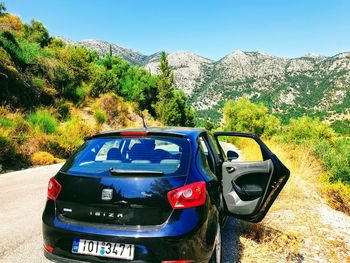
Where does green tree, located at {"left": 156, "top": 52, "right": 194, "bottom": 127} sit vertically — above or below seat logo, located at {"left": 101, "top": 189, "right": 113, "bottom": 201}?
below

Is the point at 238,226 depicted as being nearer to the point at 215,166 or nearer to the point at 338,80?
the point at 215,166

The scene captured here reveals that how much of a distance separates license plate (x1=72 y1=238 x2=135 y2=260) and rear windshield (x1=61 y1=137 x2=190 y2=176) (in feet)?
1.91

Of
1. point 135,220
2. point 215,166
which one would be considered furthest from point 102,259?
point 215,166

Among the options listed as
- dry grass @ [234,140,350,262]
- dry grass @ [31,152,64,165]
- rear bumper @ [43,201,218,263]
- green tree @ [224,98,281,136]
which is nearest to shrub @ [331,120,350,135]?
green tree @ [224,98,281,136]

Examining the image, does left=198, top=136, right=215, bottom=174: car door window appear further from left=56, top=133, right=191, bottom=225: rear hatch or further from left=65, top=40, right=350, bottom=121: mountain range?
left=65, top=40, right=350, bottom=121: mountain range

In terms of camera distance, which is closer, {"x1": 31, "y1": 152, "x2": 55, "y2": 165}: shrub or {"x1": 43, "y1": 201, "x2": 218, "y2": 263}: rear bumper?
{"x1": 43, "y1": 201, "x2": 218, "y2": 263}: rear bumper

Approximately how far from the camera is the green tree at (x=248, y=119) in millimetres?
67312

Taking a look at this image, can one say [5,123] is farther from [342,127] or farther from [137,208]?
[342,127]

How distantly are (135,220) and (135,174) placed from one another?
37 centimetres

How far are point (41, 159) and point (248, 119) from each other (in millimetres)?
60028

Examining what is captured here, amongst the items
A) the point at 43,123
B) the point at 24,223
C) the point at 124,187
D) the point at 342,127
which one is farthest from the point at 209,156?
the point at 342,127

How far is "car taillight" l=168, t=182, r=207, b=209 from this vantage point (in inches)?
101

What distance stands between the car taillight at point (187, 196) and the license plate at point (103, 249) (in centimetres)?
48

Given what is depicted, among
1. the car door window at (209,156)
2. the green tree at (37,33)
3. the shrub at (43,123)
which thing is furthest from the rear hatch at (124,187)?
the green tree at (37,33)
